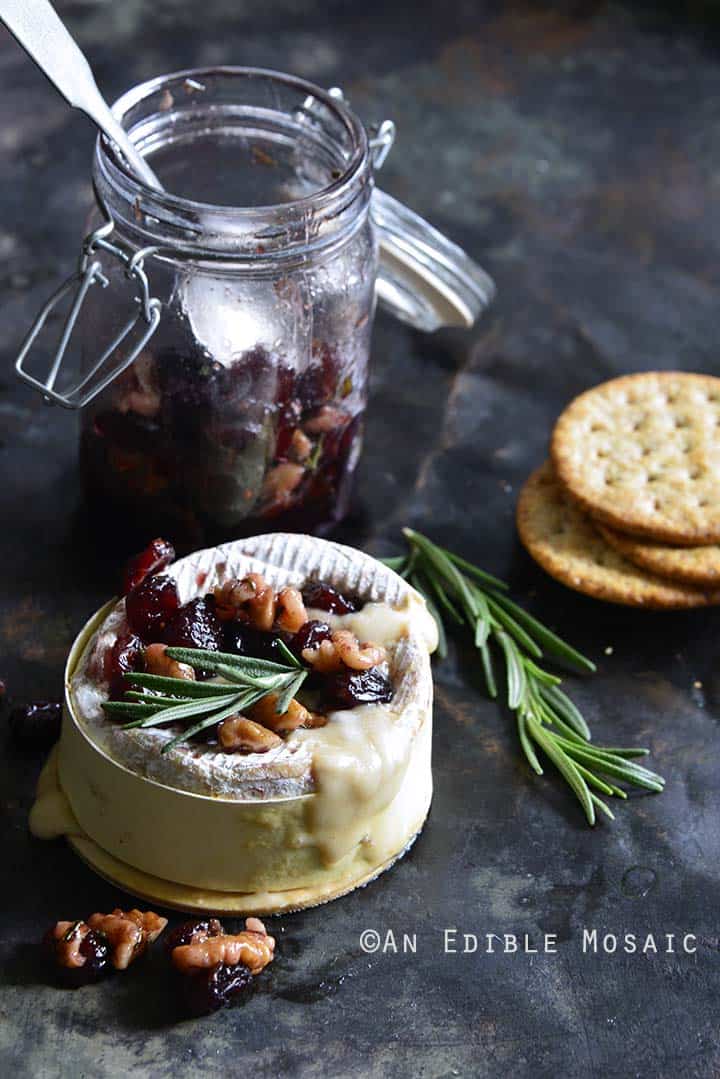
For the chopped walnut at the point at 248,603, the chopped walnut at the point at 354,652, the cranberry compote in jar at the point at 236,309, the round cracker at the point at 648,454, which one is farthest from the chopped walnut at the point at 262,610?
the round cracker at the point at 648,454

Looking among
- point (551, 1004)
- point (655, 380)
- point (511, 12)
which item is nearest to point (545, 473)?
point (655, 380)

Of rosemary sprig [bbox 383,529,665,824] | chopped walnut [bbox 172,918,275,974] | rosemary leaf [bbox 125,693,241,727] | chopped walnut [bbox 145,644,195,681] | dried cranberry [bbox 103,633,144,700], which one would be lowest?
chopped walnut [bbox 172,918,275,974]

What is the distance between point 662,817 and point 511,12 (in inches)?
109

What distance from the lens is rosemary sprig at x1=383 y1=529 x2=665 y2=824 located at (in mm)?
2312

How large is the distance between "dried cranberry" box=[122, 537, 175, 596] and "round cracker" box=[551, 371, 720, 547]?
2.75 feet

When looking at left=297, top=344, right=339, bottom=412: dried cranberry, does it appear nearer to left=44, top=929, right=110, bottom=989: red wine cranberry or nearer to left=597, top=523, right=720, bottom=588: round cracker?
left=597, top=523, right=720, bottom=588: round cracker

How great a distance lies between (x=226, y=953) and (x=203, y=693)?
1.19ft

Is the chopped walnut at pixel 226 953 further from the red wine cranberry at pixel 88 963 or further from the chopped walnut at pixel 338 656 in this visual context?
the chopped walnut at pixel 338 656

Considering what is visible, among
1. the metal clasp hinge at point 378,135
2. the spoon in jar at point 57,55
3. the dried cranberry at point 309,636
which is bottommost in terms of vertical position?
the dried cranberry at point 309,636

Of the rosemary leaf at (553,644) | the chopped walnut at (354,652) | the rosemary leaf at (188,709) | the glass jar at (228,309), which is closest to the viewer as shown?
the rosemary leaf at (188,709)

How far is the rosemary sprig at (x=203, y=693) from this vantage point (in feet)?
6.39

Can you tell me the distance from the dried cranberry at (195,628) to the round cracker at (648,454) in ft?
2.78

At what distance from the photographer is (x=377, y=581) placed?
223cm

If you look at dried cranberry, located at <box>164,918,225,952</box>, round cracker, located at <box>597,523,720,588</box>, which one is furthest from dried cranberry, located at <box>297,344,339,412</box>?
dried cranberry, located at <box>164,918,225,952</box>
